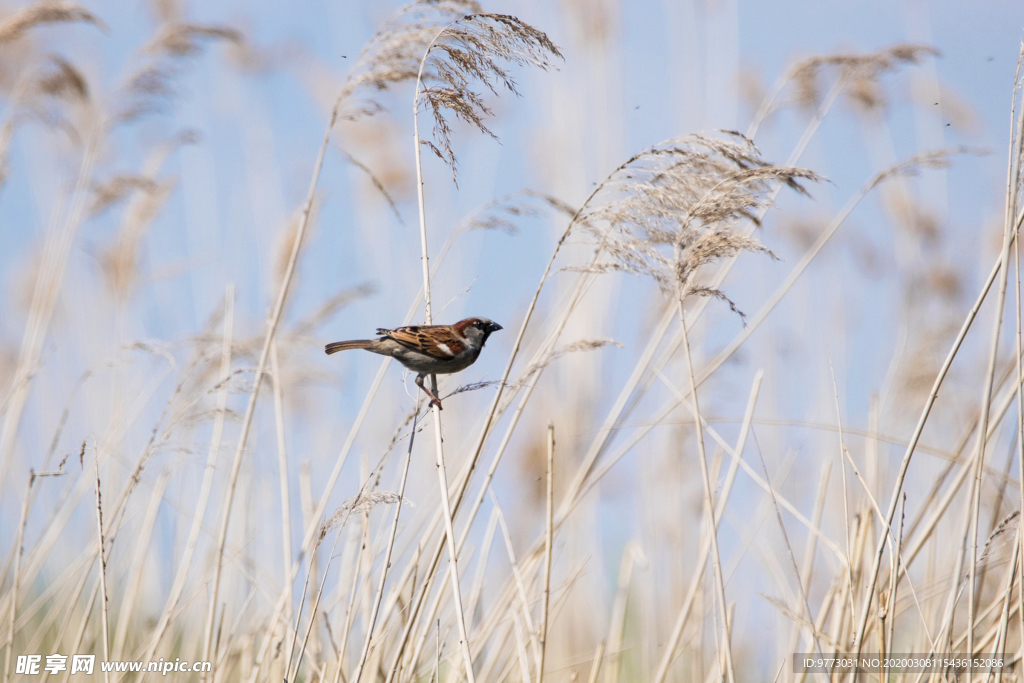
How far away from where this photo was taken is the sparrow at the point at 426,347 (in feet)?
8.21

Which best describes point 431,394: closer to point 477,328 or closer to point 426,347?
point 426,347

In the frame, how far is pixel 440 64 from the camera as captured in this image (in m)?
2.37

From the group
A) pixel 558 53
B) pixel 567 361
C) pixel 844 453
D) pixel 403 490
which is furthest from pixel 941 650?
pixel 567 361

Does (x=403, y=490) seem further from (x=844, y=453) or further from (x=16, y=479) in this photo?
(x=16, y=479)

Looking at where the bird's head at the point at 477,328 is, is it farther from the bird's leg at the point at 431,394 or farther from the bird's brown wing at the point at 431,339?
Result: the bird's leg at the point at 431,394

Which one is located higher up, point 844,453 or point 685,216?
point 685,216

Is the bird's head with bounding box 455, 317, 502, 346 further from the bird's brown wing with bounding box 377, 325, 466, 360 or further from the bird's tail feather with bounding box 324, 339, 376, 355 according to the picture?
the bird's tail feather with bounding box 324, 339, 376, 355

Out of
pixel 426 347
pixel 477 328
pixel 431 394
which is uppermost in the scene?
pixel 477 328

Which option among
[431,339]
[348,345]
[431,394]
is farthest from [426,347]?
[348,345]

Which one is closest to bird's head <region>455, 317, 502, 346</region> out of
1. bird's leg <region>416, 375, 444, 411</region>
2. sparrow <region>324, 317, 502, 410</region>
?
sparrow <region>324, 317, 502, 410</region>

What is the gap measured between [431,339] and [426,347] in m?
0.03

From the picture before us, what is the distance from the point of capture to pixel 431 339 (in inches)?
98.2

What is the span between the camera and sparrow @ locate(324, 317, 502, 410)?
8.21 feet

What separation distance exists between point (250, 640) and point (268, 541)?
1534 mm
